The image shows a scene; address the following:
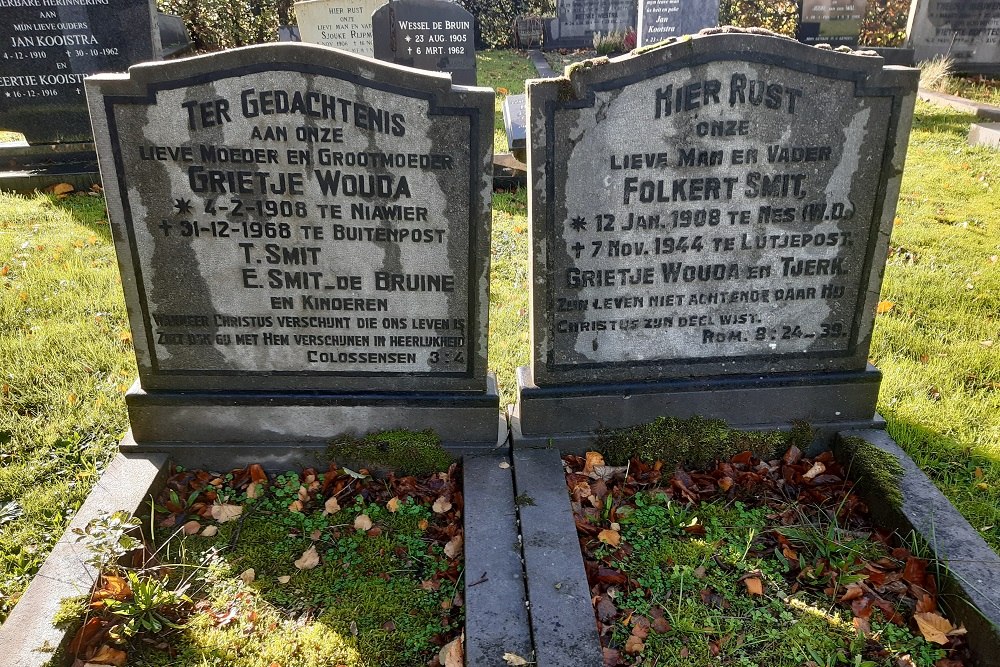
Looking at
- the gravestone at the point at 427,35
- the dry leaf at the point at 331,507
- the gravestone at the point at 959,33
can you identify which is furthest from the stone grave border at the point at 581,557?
the gravestone at the point at 959,33

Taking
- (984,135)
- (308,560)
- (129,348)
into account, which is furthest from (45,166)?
(984,135)

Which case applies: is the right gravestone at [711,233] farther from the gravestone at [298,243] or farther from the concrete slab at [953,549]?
the concrete slab at [953,549]

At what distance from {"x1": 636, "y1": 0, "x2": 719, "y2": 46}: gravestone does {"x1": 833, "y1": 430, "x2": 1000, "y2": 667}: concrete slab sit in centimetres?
896

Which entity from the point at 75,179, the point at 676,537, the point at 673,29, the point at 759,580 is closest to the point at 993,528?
the point at 759,580

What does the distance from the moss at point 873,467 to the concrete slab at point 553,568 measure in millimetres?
1454

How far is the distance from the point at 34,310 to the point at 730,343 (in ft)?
15.4

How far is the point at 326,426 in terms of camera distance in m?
3.67

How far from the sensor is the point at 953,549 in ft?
9.79

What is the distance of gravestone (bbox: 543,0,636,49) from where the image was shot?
17344mm

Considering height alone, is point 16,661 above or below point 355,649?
above

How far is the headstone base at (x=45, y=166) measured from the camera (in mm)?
7730

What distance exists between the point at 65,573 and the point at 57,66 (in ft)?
23.2

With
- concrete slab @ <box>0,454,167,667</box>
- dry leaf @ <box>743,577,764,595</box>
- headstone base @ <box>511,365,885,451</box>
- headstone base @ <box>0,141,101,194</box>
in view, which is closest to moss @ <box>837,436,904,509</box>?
headstone base @ <box>511,365,885,451</box>

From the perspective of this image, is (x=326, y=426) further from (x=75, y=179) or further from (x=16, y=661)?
(x=75, y=179)
